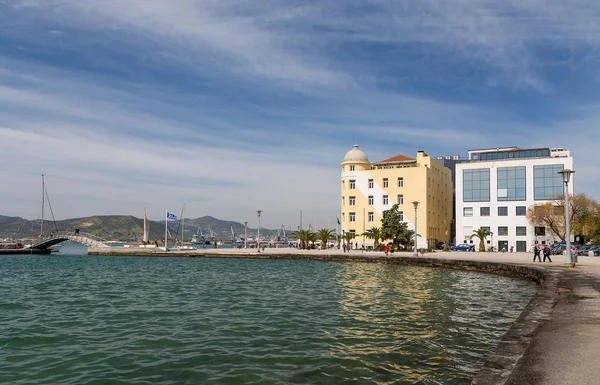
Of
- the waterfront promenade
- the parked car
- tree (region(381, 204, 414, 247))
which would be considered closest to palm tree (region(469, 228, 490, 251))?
the parked car

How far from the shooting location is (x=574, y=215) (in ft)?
227

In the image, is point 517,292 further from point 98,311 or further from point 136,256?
point 136,256

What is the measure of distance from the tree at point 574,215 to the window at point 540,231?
3804 millimetres

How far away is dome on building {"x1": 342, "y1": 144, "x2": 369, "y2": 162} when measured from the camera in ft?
293

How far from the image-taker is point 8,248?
93.6 m

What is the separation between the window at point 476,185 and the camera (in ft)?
268

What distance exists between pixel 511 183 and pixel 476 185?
5.65 meters

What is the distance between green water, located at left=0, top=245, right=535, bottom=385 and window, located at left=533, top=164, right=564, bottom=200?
61.8m

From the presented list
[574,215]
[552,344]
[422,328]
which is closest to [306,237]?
[574,215]

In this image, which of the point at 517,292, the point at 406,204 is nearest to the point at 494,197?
the point at 406,204

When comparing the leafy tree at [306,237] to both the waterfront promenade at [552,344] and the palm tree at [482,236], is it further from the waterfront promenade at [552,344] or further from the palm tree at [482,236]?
the waterfront promenade at [552,344]

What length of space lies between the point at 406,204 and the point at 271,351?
7444cm

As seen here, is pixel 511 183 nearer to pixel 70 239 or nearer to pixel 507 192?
pixel 507 192

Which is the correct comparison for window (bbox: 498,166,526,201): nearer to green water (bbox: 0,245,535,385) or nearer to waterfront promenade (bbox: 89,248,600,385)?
green water (bbox: 0,245,535,385)
